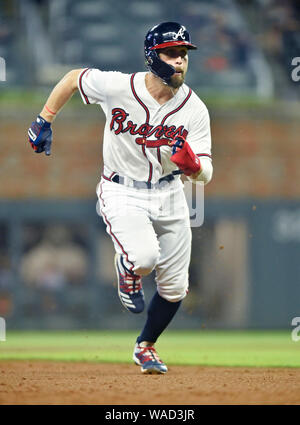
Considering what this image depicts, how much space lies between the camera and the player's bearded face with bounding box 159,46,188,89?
19.0 feet

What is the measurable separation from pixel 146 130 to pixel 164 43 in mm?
600

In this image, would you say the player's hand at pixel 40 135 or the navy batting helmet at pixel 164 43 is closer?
the navy batting helmet at pixel 164 43

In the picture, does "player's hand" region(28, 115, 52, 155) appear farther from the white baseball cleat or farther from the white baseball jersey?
the white baseball cleat

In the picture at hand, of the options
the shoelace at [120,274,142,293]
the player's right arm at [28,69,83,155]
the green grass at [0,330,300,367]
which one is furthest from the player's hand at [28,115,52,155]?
the green grass at [0,330,300,367]

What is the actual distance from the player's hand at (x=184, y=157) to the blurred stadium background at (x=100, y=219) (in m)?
8.70

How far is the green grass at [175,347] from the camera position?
320 inches

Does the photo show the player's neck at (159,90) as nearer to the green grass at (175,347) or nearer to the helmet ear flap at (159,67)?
the helmet ear flap at (159,67)

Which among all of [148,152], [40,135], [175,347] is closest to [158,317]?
[148,152]

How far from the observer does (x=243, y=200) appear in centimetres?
1483

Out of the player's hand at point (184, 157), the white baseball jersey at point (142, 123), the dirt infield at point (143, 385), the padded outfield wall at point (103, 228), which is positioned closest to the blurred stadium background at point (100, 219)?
the padded outfield wall at point (103, 228)

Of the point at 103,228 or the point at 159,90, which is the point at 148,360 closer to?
the point at 159,90

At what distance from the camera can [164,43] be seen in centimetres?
580

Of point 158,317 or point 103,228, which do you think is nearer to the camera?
point 158,317

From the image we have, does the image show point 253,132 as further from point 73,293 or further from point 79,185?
point 73,293
